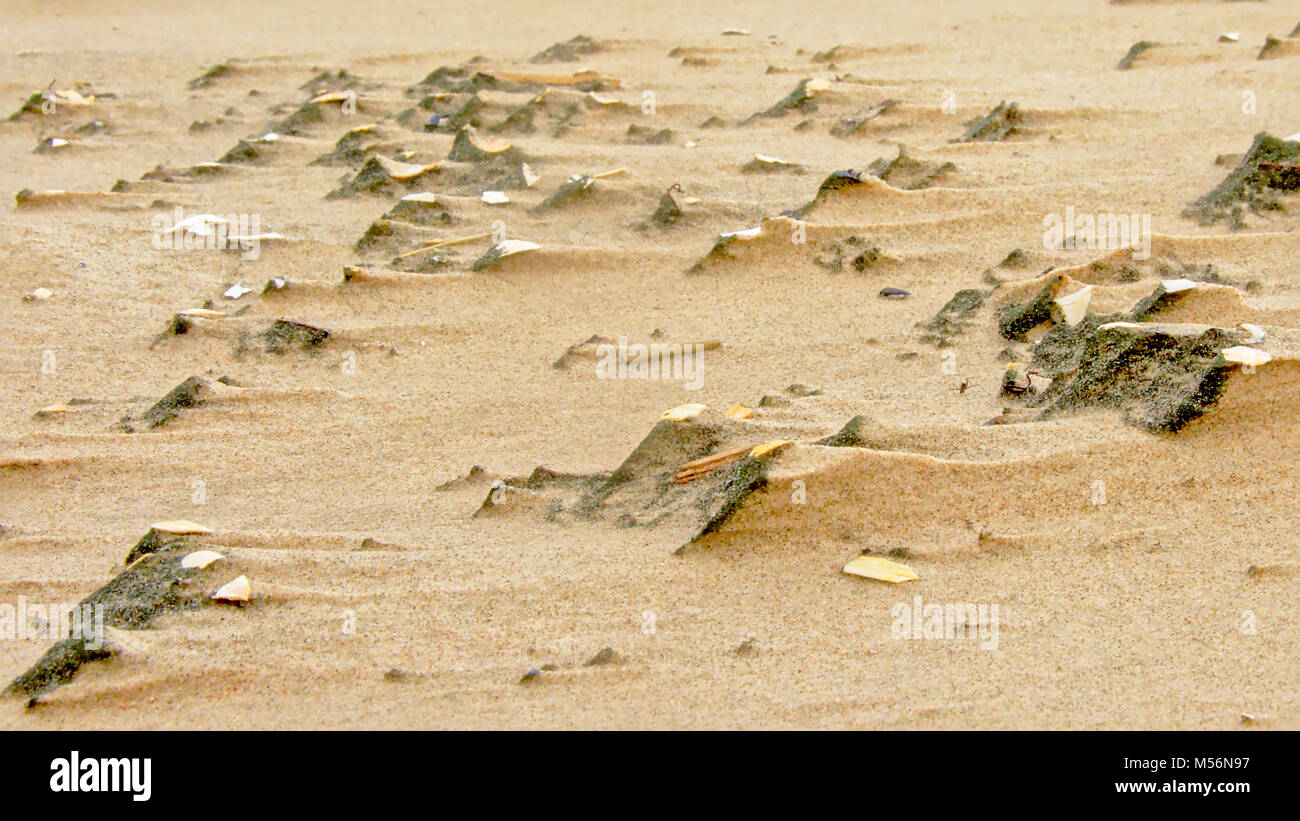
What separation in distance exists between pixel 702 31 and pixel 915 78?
179 centimetres

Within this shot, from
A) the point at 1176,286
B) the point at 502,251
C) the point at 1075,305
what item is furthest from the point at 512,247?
the point at 1176,286

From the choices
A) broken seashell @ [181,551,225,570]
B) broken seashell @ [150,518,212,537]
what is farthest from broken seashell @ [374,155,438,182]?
broken seashell @ [181,551,225,570]

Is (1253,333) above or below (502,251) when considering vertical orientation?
below

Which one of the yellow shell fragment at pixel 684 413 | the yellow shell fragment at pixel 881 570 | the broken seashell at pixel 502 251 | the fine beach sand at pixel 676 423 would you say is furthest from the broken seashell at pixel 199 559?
the broken seashell at pixel 502 251

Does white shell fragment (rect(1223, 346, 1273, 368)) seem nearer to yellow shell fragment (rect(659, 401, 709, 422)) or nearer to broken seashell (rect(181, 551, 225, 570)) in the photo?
yellow shell fragment (rect(659, 401, 709, 422))

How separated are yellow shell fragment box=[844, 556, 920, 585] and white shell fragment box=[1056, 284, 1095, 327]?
1087 mm

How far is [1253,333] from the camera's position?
2.43 m

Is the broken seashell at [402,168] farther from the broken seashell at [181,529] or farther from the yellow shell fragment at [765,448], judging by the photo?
the yellow shell fragment at [765,448]

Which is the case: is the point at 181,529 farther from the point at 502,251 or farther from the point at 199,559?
the point at 502,251

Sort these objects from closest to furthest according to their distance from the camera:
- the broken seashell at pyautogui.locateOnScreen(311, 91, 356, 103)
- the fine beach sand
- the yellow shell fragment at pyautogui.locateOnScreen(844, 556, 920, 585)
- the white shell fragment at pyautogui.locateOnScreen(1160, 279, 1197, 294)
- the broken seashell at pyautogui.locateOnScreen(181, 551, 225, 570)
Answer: the fine beach sand, the yellow shell fragment at pyautogui.locateOnScreen(844, 556, 920, 585), the broken seashell at pyautogui.locateOnScreen(181, 551, 225, 570), the white shell fragment at pyautogui.locateOnScreen(1160, 279, 1197, 294), the broken seashell at pyautogui.locateOnScreen(311, 91, 356, 103)

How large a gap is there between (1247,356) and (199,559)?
1792mm

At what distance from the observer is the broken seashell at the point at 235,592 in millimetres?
2061

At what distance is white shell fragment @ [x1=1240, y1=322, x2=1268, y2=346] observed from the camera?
239 centimetres
